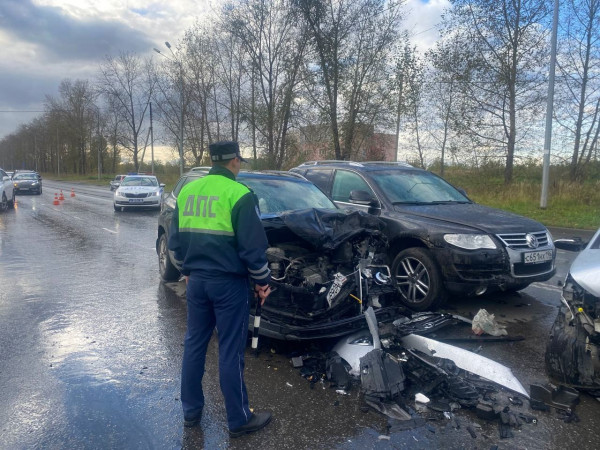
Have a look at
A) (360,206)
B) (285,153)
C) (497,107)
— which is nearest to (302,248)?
(360,206)

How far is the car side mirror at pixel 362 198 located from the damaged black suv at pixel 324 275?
1.55m

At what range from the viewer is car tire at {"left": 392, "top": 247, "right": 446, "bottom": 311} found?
19.1 feet

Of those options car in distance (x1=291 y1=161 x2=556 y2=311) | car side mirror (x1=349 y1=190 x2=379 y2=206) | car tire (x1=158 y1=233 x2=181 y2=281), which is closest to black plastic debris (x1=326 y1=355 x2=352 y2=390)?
car in distance (x1=291 y1=161 x2=556 y2=311)

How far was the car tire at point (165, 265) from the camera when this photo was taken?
296 inches

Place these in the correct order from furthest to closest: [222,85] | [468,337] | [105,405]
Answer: [222,85]
[468,337]
[105,405]

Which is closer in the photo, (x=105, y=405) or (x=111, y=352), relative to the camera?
(x=105, y=405)

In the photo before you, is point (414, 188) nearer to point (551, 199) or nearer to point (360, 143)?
point (551, 199)

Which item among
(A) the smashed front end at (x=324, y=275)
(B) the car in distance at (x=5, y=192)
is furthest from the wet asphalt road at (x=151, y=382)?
(B) the car in distance at (x=5, y=192)

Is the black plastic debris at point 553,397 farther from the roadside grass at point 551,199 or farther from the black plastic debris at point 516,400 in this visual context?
the roadside grass at point 551,199

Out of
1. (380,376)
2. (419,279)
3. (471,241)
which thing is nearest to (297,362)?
(380,376)

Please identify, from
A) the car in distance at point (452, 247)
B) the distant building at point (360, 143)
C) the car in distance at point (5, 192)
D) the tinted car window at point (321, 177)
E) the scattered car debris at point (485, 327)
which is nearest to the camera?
the scattered car debris at point (485, 327)

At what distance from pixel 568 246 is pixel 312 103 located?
76.2ft

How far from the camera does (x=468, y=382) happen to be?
388 cm

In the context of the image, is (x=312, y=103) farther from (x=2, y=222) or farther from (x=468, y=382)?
(x=468, y=382)
